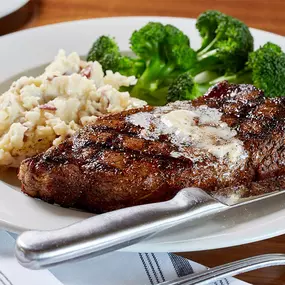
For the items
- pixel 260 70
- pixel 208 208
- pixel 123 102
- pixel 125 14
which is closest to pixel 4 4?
pixel 125 14

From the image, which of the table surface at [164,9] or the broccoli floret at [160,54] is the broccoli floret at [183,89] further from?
the table surface at [164,9]

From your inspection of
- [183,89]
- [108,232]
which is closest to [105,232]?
[108,232]

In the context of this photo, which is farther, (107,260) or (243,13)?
(243,13)

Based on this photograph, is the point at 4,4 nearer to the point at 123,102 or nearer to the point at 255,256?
the point at 123,102

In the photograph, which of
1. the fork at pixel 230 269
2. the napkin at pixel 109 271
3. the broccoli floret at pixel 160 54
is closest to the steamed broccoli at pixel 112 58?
the broccoli floret at pixel 160 54

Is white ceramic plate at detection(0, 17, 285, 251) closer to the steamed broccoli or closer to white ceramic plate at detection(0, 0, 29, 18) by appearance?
→ the steamed broccoli

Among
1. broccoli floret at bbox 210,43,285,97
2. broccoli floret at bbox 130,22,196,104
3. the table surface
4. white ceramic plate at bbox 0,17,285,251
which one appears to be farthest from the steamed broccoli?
white ceramic plate at bbox 0,17,285,251

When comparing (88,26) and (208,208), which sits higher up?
(88,26)
